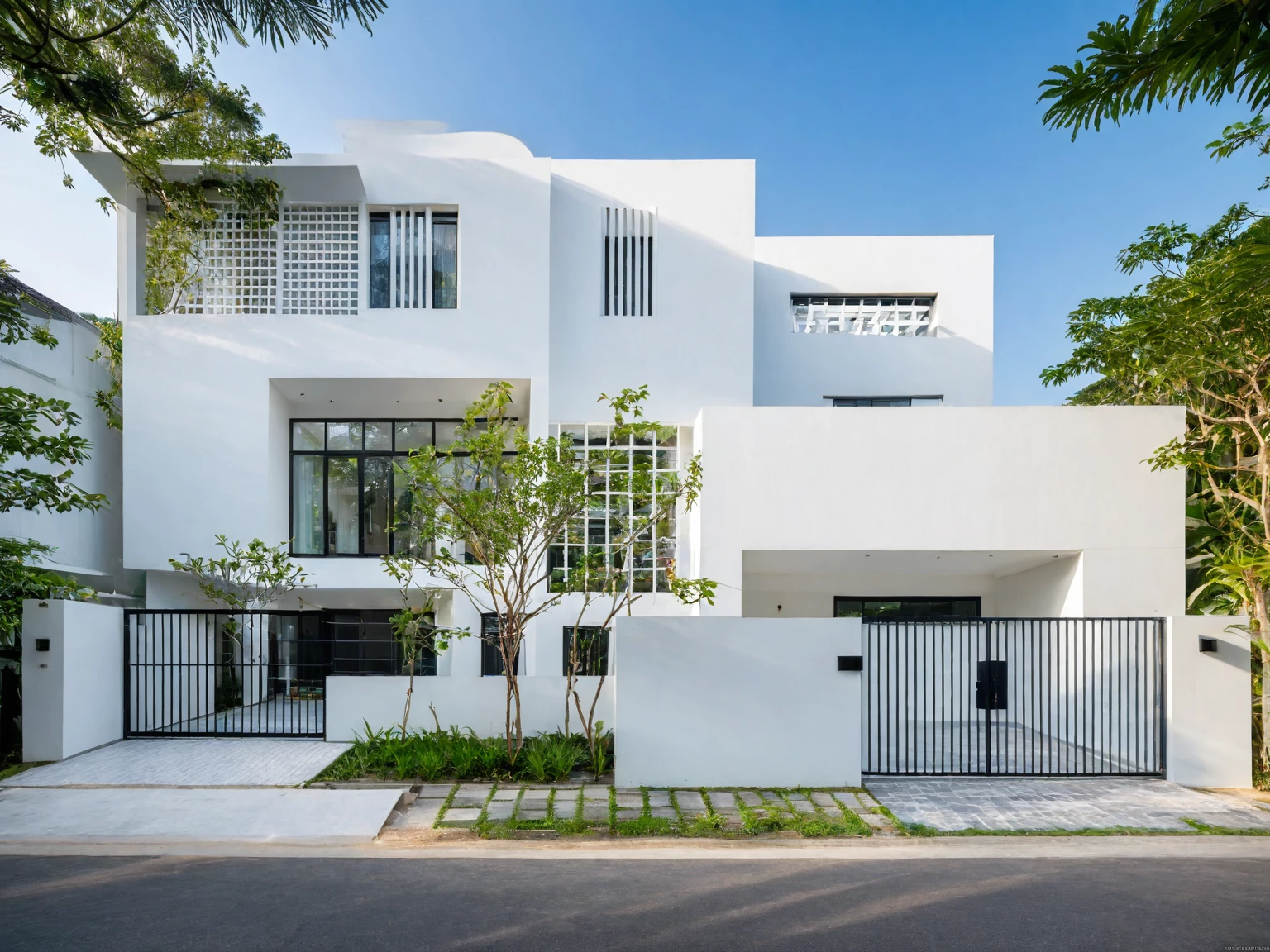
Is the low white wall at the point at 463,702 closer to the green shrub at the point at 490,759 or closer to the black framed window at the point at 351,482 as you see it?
the green shrub at the point at 490,759

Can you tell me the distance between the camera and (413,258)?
1565 centimetres

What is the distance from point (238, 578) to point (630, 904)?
11104 mm

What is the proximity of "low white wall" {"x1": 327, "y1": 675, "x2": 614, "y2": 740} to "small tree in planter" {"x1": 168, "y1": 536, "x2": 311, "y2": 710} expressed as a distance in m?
4.29

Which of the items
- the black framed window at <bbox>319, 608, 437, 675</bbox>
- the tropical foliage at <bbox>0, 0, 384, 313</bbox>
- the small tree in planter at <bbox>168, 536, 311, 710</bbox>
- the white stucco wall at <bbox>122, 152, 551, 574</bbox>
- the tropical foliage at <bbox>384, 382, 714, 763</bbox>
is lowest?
the black framed window at <bbox>319, 608, 437, 675</bbox>

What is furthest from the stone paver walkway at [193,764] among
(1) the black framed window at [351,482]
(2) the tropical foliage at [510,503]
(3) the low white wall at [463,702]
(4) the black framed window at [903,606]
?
(4) the black framed window at [903,606]

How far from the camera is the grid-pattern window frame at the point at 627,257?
16156 millimetres

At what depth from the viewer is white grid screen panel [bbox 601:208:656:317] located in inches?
636

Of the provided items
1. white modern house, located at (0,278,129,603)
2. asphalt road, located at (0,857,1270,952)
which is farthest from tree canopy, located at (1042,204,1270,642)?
white modern house, located at (0,278,129,603)

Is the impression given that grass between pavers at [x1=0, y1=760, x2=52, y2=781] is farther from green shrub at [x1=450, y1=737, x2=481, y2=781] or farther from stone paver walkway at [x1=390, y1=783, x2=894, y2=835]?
green shrub at [x1=450, y1=737, x2=481, y2=781]

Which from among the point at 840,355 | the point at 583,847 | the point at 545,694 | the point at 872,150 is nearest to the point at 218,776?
the point at 545,694

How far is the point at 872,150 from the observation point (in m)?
17.4

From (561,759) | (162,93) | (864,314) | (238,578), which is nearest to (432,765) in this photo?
(561,759)

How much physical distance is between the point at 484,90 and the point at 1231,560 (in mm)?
13662

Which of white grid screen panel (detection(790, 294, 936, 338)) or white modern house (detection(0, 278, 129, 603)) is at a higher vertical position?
white grid screen panel (detection(790, 294, 936, 338))
